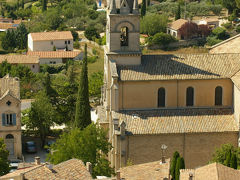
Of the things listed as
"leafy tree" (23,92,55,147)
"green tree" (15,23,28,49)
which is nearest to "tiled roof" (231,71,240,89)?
"leafy tree" (23,92,55,147)

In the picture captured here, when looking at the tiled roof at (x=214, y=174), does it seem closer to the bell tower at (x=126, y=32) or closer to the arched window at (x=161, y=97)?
the arched window at (x=161, y=97)

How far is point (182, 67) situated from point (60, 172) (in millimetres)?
20021

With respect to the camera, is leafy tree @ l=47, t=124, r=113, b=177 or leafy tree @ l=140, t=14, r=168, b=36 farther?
leafy tree @ l=140, t=14, r=168, b=36

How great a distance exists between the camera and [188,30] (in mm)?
114375

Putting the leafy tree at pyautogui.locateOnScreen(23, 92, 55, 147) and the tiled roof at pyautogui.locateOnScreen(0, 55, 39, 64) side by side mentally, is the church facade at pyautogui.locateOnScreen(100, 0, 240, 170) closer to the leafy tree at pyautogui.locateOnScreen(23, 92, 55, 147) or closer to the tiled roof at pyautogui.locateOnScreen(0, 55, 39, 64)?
the leafy tree at pyautogui.locateOnScreen(23, 92, 55, 147)

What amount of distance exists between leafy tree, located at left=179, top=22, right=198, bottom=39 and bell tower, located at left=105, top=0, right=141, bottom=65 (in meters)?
59.7

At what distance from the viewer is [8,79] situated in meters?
61.7

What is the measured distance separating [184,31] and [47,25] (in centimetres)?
3366

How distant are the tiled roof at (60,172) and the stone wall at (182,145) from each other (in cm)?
1254

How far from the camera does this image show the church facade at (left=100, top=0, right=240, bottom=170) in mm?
52719

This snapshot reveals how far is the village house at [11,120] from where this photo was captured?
59656mm

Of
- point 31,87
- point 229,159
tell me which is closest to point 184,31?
point 31,87

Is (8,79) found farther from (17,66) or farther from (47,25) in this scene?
(47,25)

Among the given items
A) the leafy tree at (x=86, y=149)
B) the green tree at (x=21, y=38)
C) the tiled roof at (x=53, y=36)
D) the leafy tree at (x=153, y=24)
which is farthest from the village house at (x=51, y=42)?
the leafy tree at (x=86, y=149)
